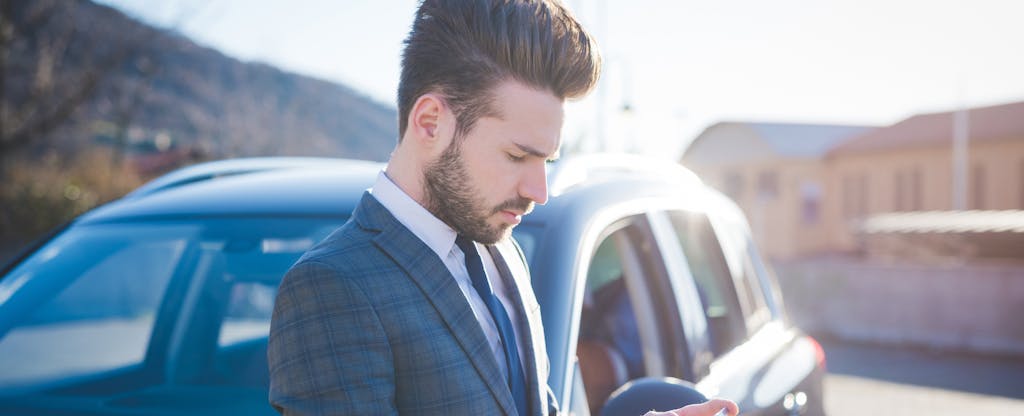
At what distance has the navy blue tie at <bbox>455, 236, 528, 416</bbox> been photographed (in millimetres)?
1337

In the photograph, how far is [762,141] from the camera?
112 ft

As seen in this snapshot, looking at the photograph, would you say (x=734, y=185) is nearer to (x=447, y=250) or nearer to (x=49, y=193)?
(x=49, y=193)

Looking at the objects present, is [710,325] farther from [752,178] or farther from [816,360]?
[752,178]

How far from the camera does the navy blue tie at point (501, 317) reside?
134 cm

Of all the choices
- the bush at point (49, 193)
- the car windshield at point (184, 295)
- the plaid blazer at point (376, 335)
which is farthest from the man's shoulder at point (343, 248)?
the bush at point (49, 193)

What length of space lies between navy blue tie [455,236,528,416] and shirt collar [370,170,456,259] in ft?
0.24

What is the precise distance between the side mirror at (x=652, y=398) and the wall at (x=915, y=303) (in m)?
12.3

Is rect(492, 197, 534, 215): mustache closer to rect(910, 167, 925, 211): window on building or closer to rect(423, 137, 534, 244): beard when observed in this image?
rect(423, 137, 534, 244): beard

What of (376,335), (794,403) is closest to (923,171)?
(794,403)

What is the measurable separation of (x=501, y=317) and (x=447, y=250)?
14 centimetres

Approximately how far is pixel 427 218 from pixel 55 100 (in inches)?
771

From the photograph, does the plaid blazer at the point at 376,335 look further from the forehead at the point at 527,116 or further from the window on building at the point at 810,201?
the window on building at the point at 810,201

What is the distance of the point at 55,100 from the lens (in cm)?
1816

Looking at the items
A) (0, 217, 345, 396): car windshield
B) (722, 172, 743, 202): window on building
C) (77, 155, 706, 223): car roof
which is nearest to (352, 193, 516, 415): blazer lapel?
(77, 155, 706, 223): car roof
